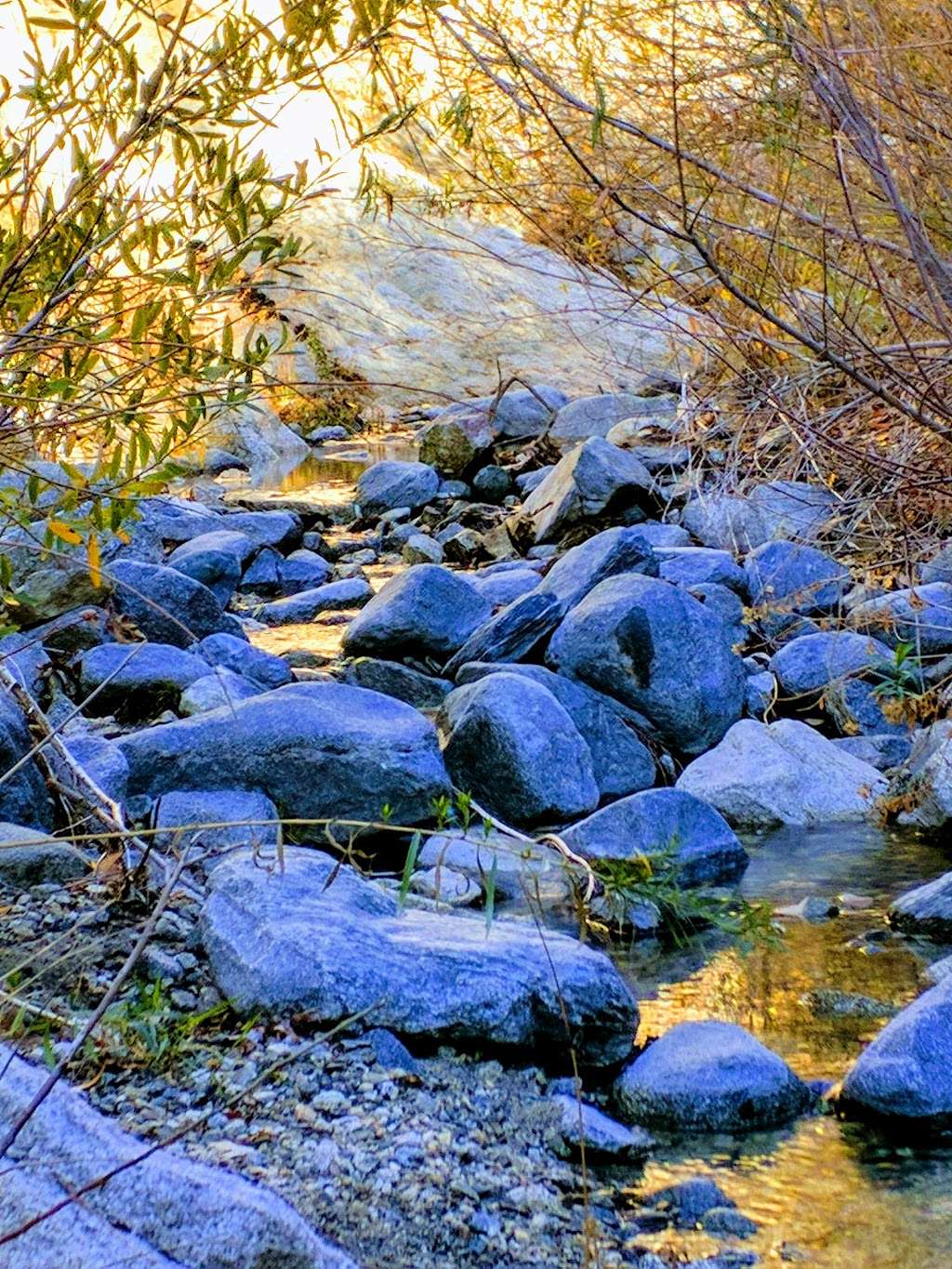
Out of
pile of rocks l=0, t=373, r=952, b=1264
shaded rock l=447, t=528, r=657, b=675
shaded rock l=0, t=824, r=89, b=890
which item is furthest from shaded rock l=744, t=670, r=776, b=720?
shaded rock l=0, t=824, r=89, b=890

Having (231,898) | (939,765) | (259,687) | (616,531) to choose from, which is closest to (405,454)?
(616,531)

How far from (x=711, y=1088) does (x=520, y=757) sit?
7.38 ft

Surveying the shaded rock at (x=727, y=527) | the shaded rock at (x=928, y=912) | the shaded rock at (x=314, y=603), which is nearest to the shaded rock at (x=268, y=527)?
the shaded rock at (x=314, y=603)

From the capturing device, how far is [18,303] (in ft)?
7.46

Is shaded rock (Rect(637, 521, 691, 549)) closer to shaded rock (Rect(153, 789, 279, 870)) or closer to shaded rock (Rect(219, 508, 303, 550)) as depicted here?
shaded rock (Rect(219, 508, 303, 550))

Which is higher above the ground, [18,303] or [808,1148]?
[18,303]

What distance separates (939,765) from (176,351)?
3.81m

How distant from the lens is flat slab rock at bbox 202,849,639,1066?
3086 millimetres

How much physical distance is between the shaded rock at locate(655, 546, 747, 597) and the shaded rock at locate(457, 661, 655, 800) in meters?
1.85

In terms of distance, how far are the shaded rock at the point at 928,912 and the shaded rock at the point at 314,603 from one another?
4861 millimetres

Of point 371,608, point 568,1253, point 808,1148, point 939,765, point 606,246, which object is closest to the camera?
point 568,1253

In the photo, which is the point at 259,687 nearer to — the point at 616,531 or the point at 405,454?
the point at 616,531

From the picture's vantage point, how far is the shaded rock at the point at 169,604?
6.88 metres

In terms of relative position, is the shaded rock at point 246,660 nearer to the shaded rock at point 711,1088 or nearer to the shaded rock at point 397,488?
the shaded rock at point 711,1088
